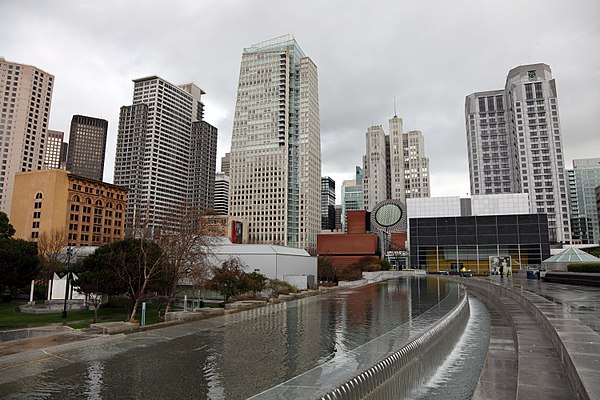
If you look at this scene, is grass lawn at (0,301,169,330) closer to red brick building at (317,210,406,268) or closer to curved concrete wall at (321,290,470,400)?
curved concrete wall at (321,290,470,400)

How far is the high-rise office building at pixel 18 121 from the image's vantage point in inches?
6250

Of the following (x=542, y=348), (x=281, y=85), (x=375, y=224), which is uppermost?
(x=281, y=85)

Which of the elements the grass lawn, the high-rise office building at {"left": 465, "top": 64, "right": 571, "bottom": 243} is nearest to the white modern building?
the high-rise office building at {"left": 465, "top": 64, "right": 571, "bottom": 243}

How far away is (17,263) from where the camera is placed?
3225 cm

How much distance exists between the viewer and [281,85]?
181 meters

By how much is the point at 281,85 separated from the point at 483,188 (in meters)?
97.5

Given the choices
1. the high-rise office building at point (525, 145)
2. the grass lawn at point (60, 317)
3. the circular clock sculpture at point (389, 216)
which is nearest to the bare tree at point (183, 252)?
the grass lawn at point (60, 317)

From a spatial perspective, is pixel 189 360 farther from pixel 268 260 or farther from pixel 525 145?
pixel 525 145

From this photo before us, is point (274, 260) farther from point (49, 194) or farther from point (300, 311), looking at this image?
point (49, 194)

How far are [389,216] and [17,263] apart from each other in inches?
4008

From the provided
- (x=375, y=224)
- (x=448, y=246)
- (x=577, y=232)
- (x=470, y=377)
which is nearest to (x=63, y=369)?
(x=470, y=377)

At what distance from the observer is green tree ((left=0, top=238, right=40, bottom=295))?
31641mm

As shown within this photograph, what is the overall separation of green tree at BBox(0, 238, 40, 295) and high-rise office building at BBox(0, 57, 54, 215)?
5962 inches

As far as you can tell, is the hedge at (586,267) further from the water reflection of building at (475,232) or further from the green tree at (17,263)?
the water reflection of building at (475,232)
